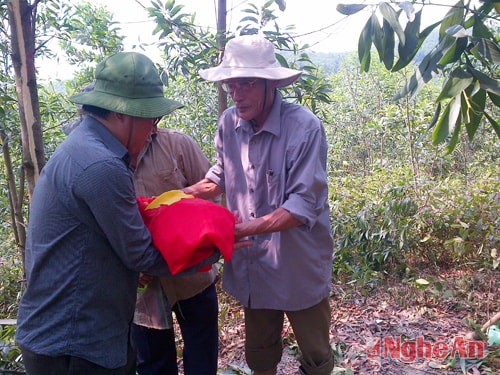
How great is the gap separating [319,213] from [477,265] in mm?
2568

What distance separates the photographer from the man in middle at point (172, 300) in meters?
1.93

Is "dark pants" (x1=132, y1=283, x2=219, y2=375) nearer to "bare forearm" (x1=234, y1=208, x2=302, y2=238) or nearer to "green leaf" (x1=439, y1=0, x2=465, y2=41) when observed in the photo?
"bare forearm" (x1=234, y1=208, x2=302, y2=238)

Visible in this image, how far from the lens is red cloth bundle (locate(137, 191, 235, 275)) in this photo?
1.38 m

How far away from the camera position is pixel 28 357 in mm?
1334

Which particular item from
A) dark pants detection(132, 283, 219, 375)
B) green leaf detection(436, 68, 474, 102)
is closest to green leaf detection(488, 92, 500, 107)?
green leaf detection(436, 68, 474, 102)

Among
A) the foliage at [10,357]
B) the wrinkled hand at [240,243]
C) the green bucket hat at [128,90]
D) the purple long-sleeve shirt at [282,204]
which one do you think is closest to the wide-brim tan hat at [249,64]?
the purple long-sleeve shirt at [282,204]

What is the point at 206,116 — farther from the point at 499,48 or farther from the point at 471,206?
the point at 499,48

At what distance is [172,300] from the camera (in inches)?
77.3

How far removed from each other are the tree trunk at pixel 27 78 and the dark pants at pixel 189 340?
0.87m

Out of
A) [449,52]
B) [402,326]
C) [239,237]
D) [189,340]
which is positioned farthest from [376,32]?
[402,326]

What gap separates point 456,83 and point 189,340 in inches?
63.2

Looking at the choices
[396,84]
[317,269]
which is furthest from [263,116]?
[396,84]

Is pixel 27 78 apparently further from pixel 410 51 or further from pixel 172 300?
pixel 410 51

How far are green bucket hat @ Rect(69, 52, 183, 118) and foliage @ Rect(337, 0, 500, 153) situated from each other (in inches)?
33.8
